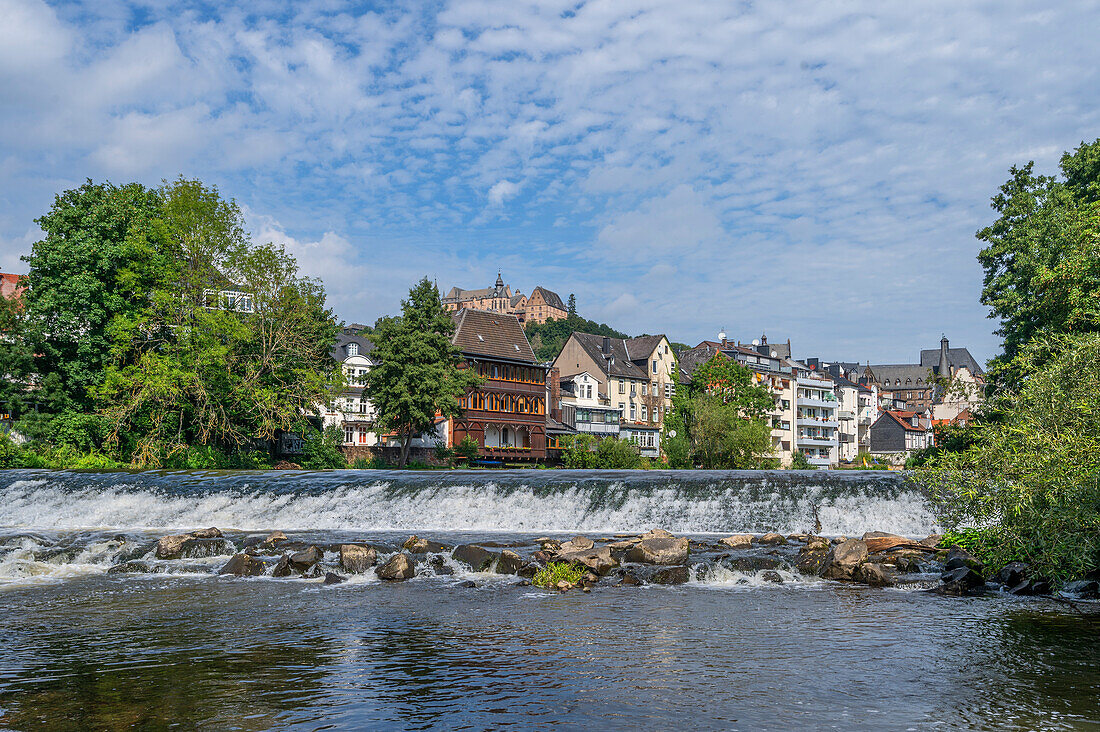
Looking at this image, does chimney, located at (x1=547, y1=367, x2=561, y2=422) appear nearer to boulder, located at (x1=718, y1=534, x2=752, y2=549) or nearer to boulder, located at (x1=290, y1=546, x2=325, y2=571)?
boulder, located at (x1=718, y1=534, x2=752, y2=549)

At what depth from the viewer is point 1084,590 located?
56.3ft

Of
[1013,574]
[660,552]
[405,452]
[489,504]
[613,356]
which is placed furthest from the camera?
[613,356]

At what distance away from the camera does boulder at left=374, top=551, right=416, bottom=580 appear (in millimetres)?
19797

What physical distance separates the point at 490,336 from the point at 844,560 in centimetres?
6106

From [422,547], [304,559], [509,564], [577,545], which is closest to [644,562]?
[577,545]

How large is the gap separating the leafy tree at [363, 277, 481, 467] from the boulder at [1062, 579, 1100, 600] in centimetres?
4708

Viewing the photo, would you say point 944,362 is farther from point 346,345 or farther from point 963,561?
point 963,561

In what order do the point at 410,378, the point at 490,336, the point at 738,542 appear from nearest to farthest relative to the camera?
the point at 738,542, the point at 410,378, the point at 490,336

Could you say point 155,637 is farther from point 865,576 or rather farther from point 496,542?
point 865,576

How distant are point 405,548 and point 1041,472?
15.1 m

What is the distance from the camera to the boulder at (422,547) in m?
22.1

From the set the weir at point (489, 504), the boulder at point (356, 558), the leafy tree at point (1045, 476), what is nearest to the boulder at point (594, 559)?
the boulder at point (356, 558)

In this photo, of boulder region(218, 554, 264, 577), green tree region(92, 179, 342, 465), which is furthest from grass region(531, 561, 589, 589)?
green tree region(92, 179, 342, 465)

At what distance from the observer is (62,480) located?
116 ft
